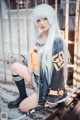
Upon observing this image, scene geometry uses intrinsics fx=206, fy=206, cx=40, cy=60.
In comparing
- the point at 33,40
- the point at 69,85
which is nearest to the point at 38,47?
the point at 33,40

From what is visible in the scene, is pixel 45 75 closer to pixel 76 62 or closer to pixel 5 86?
pixel 76 62

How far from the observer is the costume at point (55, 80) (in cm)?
175

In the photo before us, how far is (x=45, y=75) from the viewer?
1805 millimetres

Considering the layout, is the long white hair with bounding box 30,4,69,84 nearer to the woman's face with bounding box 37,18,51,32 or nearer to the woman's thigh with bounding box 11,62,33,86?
the woman's face with bounding box 37,18,51,32

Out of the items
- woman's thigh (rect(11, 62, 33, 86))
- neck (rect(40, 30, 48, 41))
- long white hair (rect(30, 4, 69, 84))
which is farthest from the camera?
woman's thigh (rect(11, 62, 33, 86))

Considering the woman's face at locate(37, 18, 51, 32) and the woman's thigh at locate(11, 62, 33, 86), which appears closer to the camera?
the woman's face at locate(37, 18, 51, 32)

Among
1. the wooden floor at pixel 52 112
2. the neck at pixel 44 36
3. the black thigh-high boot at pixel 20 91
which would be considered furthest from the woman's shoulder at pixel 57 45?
the wooden floor at pixel 52 112

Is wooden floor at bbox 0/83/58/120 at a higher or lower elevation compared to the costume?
lower

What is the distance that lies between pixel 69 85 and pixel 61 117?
→ 2.35 ft

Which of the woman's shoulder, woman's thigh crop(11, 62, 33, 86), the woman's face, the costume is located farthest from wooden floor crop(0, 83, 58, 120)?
the woman's face

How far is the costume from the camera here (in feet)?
5.74

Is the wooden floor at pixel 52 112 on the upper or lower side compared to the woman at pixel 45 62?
lower

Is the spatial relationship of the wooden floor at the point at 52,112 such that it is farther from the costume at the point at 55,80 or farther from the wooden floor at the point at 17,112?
the costume at the point at 55,80

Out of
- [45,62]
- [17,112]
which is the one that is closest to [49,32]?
[45,62]
